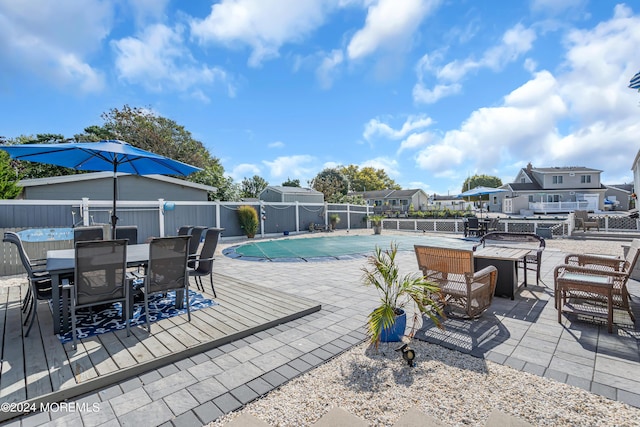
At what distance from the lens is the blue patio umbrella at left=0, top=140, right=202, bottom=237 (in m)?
3.74

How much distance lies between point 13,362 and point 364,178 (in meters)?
50.2

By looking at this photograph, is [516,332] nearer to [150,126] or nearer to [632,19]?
[632,19]

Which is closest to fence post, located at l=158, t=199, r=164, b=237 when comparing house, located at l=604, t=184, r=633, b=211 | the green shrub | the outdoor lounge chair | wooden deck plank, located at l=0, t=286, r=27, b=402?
the green shrub

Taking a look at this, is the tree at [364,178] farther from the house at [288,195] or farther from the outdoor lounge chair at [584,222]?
the outdoor lounge chair at [584,222]

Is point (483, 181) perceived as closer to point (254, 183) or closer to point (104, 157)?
point (254, 183)

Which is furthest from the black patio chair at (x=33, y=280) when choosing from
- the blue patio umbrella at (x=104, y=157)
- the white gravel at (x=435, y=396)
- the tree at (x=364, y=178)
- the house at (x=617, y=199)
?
the tree at (x=364, y=178)

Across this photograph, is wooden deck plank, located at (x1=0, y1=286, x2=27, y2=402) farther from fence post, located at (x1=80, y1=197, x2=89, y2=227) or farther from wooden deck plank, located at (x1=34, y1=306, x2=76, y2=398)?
fence post, located at (x1=80, y1=197, x2=89, y2=227)

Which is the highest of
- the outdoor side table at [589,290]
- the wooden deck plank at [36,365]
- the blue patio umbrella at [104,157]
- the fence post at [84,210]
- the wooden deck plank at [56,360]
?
the blue patio umbrella at [104,157]

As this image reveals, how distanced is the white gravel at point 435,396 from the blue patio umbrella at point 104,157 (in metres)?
3.58

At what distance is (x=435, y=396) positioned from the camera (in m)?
2.04

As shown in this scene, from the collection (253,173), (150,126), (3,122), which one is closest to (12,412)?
(150,126)

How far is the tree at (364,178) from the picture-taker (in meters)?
50.9

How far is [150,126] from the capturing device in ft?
64.1

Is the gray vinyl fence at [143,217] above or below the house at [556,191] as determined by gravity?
below
